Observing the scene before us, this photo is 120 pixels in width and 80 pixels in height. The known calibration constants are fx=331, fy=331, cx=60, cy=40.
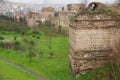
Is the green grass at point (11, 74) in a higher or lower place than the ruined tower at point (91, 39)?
lower

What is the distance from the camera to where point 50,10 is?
74750mm

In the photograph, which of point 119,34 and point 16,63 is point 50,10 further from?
point 119,34

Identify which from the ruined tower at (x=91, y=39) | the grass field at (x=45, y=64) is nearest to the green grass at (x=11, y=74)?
the grass field at (x=45, y=64)

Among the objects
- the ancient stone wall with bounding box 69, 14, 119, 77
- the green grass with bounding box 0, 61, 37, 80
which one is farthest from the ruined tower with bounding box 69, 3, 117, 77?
the green grass with bounding box 0, 61, 37, 80

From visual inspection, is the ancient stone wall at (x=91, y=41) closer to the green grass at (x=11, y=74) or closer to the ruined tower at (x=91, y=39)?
the ruined tower at (x=91, y=39)

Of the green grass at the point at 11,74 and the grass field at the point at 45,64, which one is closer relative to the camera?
the green grass at the point at 11,74

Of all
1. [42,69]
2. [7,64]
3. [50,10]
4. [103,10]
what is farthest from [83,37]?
[50,10]

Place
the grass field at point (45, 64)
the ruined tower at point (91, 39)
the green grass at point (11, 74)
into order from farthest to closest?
the grass field at point (45, 64)
the green grass at point (11, 74)
the ruined tower at point (91, 39)

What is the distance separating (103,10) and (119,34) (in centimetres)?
180

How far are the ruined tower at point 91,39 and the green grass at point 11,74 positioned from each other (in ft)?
12.0

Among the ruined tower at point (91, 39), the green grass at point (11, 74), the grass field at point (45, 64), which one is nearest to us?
the ruined tower at point (91, 39)

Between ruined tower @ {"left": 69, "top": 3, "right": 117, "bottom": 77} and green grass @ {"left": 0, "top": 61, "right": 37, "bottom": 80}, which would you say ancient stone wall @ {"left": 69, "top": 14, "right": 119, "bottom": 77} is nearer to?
ruined tower @ {"left": 69, "top": 3, "right": 117, "bottom": 77}

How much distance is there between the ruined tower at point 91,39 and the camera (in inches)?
791

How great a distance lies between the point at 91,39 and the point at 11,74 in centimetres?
623
